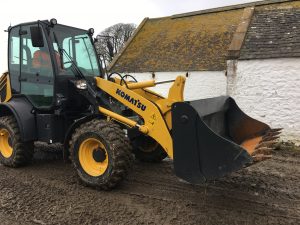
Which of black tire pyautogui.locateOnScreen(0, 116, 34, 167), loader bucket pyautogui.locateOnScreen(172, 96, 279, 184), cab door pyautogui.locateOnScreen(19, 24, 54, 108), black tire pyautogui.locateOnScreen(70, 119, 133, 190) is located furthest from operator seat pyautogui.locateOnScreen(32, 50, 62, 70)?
loader bucket pyautogui.locateOnScreen(172, 96, 279, 184)

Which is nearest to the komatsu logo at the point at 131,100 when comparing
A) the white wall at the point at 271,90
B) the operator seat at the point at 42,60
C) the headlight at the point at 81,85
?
the headlight at the point at 81,85

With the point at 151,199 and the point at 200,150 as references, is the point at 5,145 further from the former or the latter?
the point at 200,150

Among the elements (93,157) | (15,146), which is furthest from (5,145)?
(93,157)

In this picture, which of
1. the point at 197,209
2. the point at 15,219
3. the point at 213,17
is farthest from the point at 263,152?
the point at 213,17

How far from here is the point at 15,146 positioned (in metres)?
5.87

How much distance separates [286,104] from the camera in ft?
29.6

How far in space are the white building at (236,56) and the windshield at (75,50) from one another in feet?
11.4

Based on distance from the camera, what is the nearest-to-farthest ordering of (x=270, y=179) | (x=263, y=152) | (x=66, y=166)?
(x=263, y=152) → (x=270, y=179) → (x=66, y=166)

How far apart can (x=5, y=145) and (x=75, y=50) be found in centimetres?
222

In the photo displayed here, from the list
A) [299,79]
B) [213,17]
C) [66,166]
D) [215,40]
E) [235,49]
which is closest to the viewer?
[66,166]

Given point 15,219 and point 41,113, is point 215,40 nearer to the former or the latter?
point 41,113

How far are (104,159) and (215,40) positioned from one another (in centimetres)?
1268

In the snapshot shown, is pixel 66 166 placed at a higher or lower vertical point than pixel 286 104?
lower

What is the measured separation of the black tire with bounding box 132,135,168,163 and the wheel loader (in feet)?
0.06
